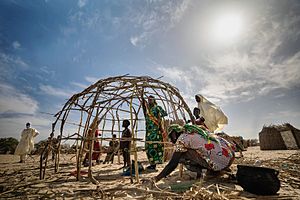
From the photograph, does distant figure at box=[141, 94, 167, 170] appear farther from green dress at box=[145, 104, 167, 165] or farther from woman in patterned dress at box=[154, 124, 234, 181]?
woman in patterned dress at box=[154, 124, 234, 181]

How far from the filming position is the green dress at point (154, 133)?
4.80m

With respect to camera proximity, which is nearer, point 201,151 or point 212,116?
point 201,151

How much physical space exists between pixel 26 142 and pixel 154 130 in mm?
7750

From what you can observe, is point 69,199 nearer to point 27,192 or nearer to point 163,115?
point 27,192

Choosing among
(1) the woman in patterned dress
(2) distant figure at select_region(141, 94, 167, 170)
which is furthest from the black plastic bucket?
(2) distant figure at select_region(141, 94, 167, 170)

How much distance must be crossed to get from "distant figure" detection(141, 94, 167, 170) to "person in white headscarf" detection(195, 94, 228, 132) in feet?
6.22

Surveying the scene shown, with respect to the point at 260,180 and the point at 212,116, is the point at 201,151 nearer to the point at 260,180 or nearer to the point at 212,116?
the point at 260,180

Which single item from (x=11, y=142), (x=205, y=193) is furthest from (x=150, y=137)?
(x=11, y=142)

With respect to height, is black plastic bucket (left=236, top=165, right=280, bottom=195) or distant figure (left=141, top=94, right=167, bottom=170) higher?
distant figure (left=141, top=94, right=167, bottom=170)

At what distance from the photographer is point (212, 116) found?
6.00 m

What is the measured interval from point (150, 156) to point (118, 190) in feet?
6.85

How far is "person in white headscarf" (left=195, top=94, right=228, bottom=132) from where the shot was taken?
5984 mm

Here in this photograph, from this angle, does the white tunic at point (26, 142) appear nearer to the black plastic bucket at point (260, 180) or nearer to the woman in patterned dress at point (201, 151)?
the woman in patterned dress at point (201, 151)

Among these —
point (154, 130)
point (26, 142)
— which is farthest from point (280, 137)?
point (26, 142)
